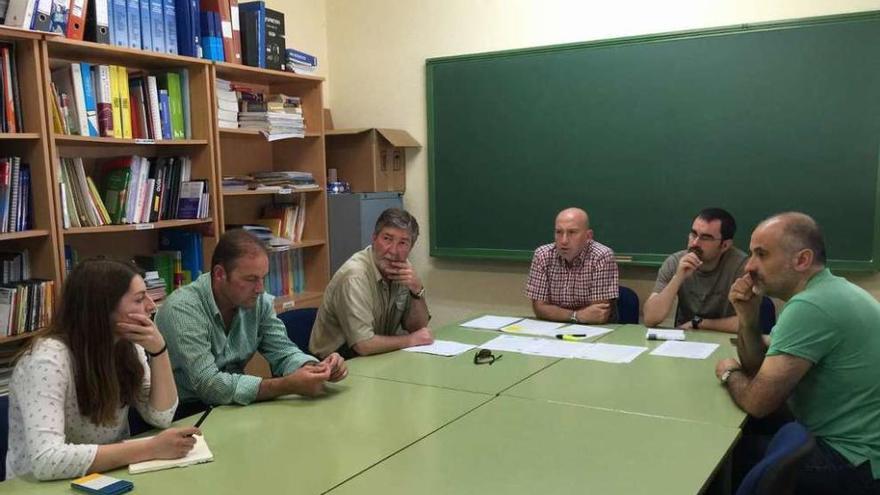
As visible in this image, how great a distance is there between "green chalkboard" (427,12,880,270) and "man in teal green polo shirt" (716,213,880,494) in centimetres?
178

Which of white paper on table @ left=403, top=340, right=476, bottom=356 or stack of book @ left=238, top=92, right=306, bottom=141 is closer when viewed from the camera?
white paper on table @ left=403, top=340, right=476, bottom=356

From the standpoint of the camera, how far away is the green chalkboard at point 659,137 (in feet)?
12.0

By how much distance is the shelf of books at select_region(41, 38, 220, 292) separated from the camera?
10.7 ft

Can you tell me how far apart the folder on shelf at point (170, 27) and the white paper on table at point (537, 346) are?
7.34 ft

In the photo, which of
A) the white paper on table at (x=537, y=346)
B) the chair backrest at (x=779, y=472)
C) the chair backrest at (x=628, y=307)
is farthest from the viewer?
the chair backrest at (x=628, y=307)

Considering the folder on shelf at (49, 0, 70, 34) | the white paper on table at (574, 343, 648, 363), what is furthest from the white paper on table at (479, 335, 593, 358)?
the folder on shelf at (49, 0, 70, 34)

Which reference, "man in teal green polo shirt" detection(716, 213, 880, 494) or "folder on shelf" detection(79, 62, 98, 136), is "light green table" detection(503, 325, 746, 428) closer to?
"man in teal green polo shirt" detection(716, 213, 880, 494)

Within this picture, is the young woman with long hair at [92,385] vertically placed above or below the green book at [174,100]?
below

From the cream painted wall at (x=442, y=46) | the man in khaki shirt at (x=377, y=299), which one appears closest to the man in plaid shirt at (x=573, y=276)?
the cream painted wall at (x=442, y=46)

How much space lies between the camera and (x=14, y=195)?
9.93ft

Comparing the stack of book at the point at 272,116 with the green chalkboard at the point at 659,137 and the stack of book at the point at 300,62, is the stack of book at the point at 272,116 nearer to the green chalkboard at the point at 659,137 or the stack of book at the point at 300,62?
the stack of book at the point at 300,62

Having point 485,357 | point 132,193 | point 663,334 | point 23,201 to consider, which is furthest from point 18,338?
point 663,334

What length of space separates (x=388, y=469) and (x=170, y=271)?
2.55 meters

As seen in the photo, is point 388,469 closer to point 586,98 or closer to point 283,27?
point 586,98
